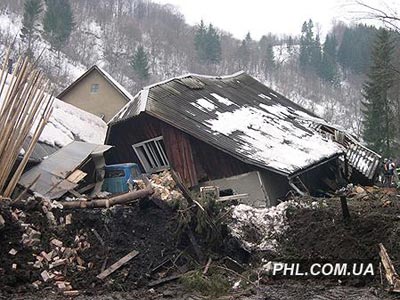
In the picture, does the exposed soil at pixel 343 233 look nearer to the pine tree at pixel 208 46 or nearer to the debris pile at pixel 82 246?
the debris pile at pixel 82 246

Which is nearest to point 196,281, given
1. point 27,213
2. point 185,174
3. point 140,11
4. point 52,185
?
point 27,213

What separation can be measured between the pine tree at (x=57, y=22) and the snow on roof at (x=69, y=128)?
38390 millimetres

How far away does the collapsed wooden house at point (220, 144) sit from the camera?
13820 millimetres

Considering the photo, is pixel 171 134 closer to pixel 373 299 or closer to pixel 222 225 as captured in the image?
pixel 222 225

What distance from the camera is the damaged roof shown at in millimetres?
14136

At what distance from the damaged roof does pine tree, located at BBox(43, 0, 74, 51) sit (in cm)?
4296

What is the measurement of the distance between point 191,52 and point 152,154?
6578 centimetres

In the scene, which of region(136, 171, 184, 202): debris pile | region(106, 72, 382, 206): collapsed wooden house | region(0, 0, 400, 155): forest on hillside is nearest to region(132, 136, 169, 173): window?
region(106, 72, 382, 206): collapsed wooden house

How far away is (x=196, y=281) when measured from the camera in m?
7.96

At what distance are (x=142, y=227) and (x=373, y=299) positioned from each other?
14.2ft

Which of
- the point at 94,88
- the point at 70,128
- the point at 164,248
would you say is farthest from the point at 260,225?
the point at 94,88

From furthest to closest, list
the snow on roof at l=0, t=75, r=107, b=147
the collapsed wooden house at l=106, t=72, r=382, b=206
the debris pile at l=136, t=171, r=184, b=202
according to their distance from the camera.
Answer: the snow on roof at l=0, t=75, r=107, b=147 < the collapsed wooden house at l=106, t=72, r=382, b=206 < the debris pile at l=136, t=171, r=184, b=202

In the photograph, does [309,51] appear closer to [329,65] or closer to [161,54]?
[329,65]

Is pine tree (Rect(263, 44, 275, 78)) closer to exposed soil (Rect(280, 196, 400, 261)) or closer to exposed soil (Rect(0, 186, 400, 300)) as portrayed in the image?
exposed soil (Rect(0, 186, 400, 300))
